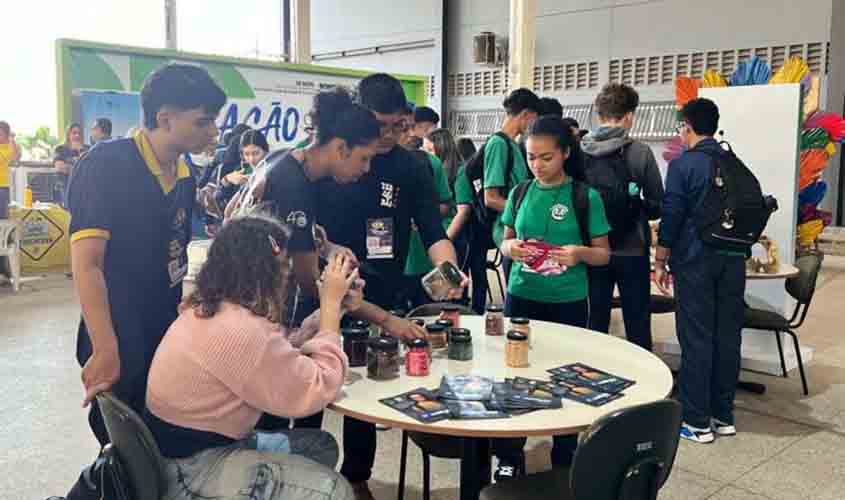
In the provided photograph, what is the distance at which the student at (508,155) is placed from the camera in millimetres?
3744

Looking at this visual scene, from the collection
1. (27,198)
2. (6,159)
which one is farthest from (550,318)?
(27,198)

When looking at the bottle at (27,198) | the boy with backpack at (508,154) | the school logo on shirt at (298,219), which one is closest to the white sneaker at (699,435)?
the boy with backpack at (508,154)

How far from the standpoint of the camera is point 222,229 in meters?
1.66

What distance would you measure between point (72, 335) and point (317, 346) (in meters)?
4.13

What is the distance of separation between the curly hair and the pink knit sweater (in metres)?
0.02

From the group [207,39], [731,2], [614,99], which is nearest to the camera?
[614,99]

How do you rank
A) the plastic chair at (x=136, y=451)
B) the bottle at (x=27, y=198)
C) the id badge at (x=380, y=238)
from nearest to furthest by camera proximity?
the plastic chair at (x=136, y=451)
the id badge at (x=380, y=238)
the bottle at (x=27, y=198)

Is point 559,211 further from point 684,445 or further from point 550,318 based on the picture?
point 684,445

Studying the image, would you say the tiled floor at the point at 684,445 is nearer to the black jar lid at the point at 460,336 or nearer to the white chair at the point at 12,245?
the black jar lid at the point at 460,336

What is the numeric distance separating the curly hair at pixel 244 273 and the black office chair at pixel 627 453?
0.73 m

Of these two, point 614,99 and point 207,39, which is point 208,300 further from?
point 207,39

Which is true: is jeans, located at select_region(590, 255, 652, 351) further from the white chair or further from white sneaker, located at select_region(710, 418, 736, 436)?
the white chair

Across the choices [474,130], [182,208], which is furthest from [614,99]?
[474,130]

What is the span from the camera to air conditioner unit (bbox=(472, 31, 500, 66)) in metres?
9.72
